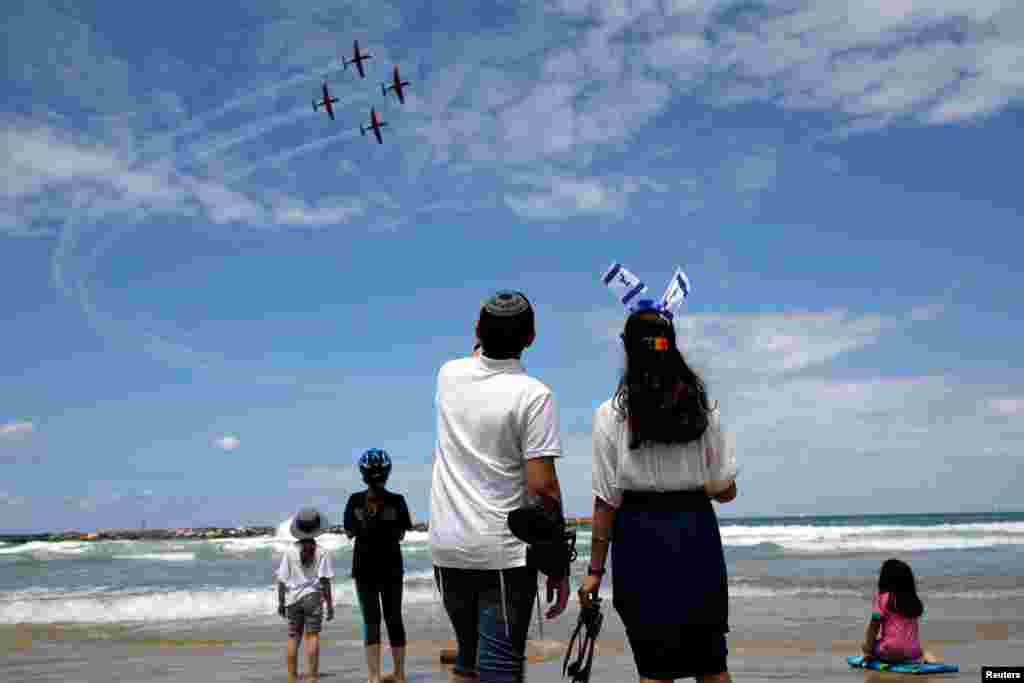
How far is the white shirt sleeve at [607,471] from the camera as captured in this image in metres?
3.28

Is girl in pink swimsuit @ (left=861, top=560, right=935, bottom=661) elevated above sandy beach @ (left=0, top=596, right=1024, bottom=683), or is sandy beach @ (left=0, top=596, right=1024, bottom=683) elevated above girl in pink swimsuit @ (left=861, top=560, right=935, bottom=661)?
girl in pink swimsuit @ (left=861, top=560, right=935, bottom=661)

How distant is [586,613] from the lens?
3.31 metres

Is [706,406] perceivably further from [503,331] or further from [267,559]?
[267,559]

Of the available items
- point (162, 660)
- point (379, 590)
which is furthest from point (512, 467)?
point (162, 660)

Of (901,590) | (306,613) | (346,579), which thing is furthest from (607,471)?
(346,579)

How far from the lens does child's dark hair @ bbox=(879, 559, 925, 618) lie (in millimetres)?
6695

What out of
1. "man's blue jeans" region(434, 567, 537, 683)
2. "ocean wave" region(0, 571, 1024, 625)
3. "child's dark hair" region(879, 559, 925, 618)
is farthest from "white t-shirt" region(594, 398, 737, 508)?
"ocean wave" region(0, 571, 1024, 625)

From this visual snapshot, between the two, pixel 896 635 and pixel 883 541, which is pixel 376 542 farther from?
pixel 883 541

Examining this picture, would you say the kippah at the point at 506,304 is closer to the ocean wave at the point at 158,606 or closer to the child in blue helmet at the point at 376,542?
the child in blue helmet at the point at 376,542

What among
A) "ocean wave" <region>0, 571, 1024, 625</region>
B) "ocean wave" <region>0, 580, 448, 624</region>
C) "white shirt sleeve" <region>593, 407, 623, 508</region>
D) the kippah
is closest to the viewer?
the kippah

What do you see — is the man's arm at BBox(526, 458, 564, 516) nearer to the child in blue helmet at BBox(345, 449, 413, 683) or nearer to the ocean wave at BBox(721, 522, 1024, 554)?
the child in blue helmet at BBox(345, 449, 413, 683)

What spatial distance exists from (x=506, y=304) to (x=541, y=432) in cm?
47

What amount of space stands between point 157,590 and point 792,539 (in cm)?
2513

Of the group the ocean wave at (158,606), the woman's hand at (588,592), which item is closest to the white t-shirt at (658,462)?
the woman's hand at (588,592)
